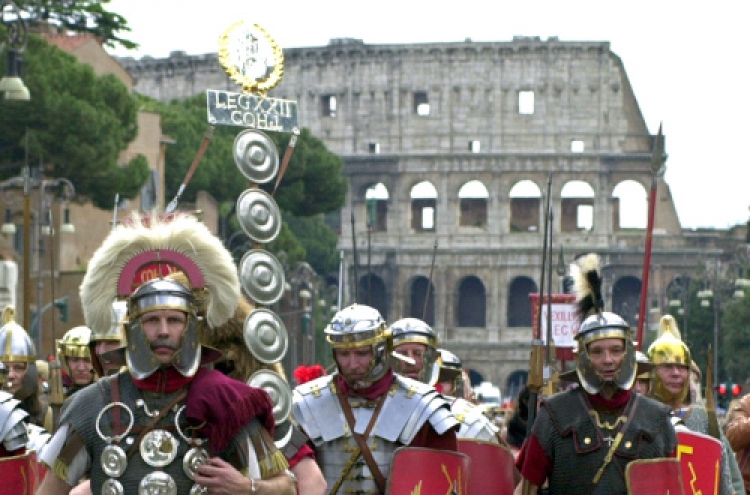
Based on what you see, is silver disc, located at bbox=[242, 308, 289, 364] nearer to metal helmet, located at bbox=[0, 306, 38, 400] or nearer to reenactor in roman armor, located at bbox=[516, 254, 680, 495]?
metal helmet, located at bbox=[0, 306, 38, 400]

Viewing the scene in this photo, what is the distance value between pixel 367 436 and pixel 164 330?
2054 millimetres

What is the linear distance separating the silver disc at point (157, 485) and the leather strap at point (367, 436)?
201 cm

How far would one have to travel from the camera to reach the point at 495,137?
10794 cm

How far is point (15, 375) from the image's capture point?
37.2ft

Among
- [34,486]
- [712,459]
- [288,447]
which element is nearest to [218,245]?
[288,447]

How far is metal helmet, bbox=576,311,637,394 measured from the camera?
9.33 meters

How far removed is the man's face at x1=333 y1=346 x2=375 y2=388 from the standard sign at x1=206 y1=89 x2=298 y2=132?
3.37m

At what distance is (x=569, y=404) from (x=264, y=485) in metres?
2.53

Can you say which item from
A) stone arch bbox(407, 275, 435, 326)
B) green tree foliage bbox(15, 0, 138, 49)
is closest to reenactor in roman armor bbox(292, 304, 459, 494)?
green tree foliage bbox(15, 0, 138, 49)

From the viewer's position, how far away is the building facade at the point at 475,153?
349 feet

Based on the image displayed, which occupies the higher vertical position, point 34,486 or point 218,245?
point 218,245

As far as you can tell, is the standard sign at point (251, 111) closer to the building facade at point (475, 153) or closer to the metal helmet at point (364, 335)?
the metal helmet at point (364, 335)

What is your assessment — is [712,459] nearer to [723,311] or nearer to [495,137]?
[723,311]

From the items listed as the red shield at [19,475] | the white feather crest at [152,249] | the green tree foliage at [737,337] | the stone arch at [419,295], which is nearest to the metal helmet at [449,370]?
the red shield at [19,475]
